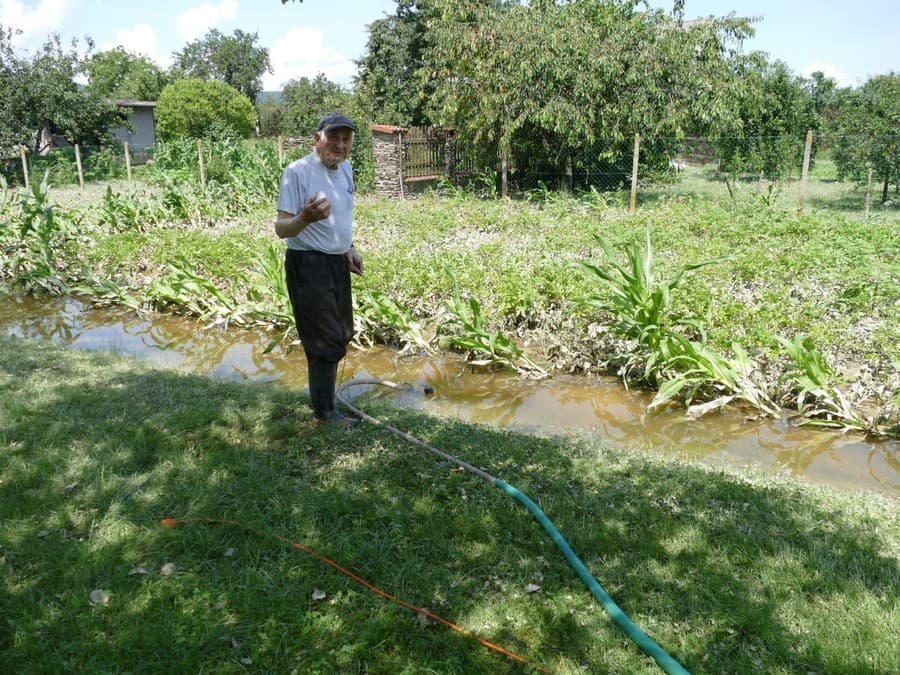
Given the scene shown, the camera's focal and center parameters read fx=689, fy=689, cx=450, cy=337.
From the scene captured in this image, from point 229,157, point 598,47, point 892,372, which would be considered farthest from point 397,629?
point 229,157

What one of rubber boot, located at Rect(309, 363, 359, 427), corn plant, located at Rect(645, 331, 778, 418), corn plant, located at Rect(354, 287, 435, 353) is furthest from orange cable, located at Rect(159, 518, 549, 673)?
corn plant, located at Rect(354, 287, 435, 353)

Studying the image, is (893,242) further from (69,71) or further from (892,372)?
(69,71)

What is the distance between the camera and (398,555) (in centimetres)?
275

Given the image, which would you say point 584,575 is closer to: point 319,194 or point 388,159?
point 319,194

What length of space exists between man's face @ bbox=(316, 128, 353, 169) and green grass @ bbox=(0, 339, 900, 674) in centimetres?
149

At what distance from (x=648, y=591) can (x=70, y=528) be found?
2358 millimetres

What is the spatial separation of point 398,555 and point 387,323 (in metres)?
4.31

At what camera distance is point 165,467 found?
338 centimetres

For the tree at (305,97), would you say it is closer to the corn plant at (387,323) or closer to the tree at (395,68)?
the tree at (395,68)

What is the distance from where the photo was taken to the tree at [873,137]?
14.1m

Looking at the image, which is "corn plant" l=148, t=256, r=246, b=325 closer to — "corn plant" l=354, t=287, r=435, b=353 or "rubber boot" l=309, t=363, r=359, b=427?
"corn plant" l=354, t=287, r=435, b=353

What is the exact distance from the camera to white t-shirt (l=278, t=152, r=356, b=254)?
3498 mm

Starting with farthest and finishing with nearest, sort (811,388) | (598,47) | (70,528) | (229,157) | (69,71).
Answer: (69,71)
(229,157)
(598,47)
(811,388)
(70,528)

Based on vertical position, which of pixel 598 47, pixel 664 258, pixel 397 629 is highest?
pixel 598 47
